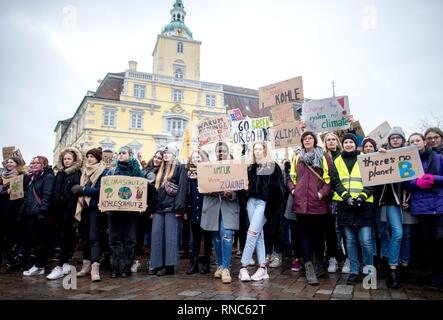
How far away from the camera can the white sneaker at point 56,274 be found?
16.5ft

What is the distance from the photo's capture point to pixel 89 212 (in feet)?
17.3

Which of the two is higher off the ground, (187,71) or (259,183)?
(187,71)

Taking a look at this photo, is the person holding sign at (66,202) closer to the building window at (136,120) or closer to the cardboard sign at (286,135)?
the cardboard sign at (286,135)

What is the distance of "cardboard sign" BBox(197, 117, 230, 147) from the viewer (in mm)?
6727

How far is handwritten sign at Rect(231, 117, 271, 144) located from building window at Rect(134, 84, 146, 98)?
37674 millimetres

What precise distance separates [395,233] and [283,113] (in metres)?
3.27

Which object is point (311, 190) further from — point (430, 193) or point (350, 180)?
point (430, 193)

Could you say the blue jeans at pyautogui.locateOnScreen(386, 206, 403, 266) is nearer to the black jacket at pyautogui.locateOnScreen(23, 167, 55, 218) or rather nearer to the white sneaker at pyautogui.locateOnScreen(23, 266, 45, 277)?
the black jacket at pyautogui.locateOnScreen(23, 167, 55, 218)

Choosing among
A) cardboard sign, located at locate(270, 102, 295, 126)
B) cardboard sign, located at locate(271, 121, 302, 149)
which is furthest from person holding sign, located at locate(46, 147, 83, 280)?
cardboard sign, located at locate(270, 102, 295, 126)
